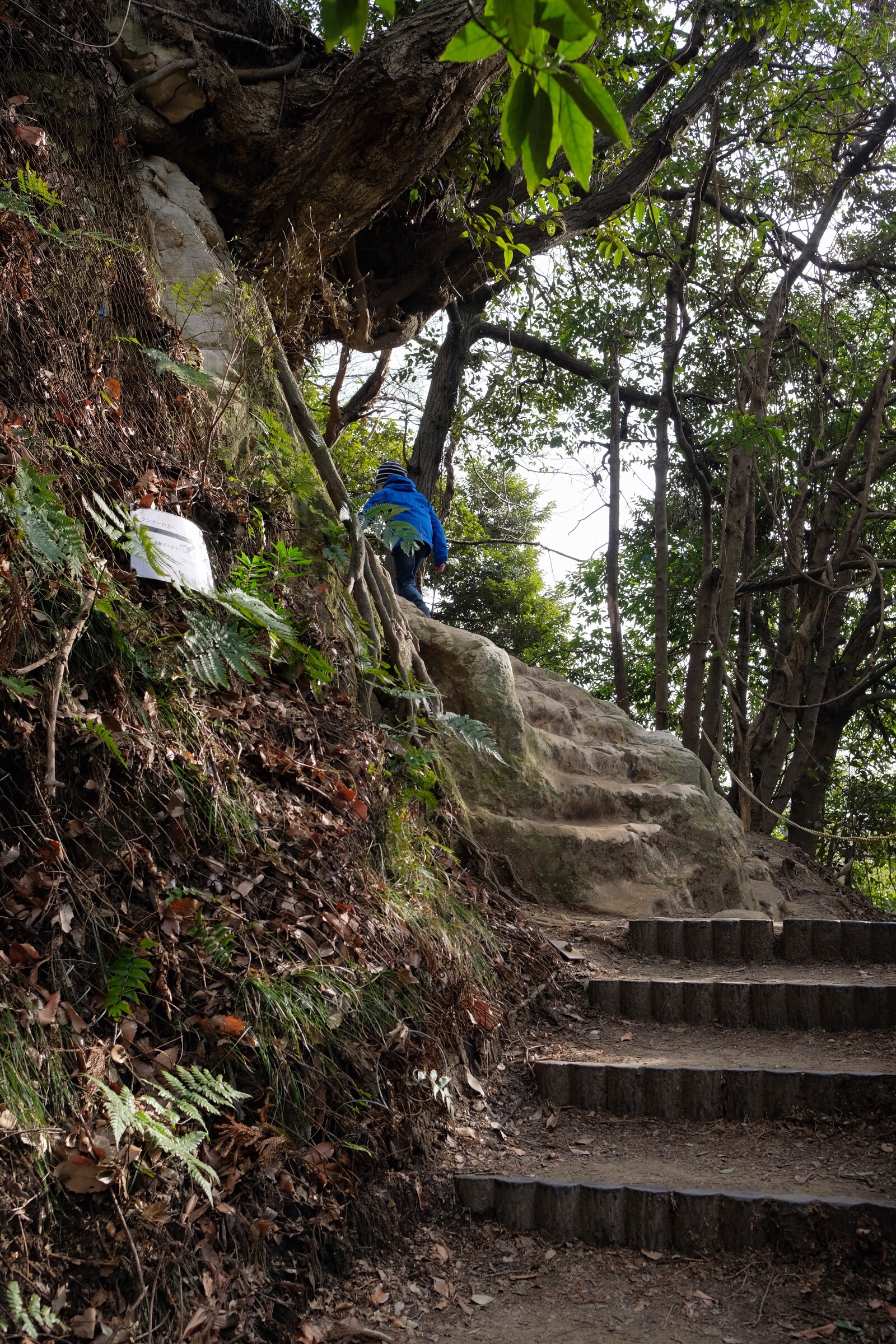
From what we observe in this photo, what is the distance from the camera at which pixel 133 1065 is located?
2.48m

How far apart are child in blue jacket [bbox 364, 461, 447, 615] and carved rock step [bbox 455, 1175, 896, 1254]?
526cm

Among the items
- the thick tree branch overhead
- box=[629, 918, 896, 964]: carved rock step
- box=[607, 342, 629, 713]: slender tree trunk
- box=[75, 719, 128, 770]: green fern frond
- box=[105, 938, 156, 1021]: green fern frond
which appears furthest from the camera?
box=[607, 342, 629, 713]: slender tree trunk

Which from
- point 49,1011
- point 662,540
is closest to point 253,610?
point 49,1011

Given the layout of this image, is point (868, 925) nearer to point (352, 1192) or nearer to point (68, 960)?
point (352, 1192)

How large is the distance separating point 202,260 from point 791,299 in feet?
30.1

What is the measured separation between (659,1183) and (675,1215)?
151 mm

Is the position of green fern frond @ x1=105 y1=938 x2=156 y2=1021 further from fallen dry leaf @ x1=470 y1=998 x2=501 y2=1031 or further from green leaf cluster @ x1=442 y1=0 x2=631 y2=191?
green leaf cluster @ x1=442 y1=0 x2=631 y2=191

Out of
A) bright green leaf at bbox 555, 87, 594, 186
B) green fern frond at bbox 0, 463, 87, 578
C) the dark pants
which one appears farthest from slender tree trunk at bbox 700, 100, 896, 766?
bright green leaf at bbox 555, 87, 594, 186

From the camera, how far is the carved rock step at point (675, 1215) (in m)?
2.94

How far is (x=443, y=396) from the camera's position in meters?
9.83

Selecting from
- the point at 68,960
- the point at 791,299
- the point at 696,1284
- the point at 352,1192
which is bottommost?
the point at 696,1284

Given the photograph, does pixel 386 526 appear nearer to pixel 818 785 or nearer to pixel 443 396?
pixel 443 396

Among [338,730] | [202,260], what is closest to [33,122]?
[202,260]

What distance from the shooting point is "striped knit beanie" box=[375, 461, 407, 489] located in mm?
7988
